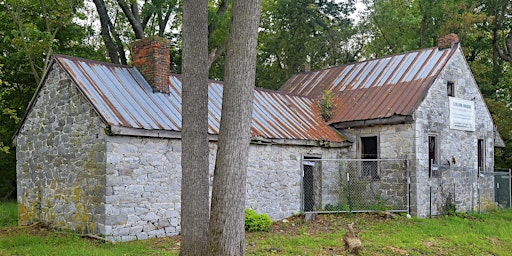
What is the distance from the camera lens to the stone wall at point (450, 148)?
16.1 m

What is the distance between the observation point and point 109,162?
11789mm

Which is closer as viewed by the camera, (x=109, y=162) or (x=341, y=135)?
(x=109, y=162)

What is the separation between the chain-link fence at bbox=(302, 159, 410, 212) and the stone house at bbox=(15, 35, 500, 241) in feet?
0.38

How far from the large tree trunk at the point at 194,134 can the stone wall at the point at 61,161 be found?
401 centimetres

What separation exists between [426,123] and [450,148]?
1.72 meters

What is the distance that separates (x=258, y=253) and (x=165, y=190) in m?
3.63

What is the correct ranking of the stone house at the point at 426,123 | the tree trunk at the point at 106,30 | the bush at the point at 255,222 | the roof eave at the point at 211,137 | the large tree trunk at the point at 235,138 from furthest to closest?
the tree trunk at the point at 106,30 < the stone house at the point at 426,123 < the bush at the point at 255,222 < the roof eave at the point at 211,137 < the large tree trunk at the point at 235,138

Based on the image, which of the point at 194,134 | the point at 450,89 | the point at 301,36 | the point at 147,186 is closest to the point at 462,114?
the point at 450,89

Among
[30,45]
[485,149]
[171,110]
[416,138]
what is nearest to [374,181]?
[416,138]

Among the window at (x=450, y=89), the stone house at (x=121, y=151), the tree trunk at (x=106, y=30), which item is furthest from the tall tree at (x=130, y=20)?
the window at (x=450, y=89)

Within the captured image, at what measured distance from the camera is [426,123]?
16422 millimetres

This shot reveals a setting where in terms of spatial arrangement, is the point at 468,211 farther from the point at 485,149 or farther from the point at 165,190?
the point at 165,190

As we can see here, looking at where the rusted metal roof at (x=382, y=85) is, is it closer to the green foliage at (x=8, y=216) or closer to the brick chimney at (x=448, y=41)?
the brick chimney at (x=448, y=41)

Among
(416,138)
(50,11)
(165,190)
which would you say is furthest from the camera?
(50,11)
